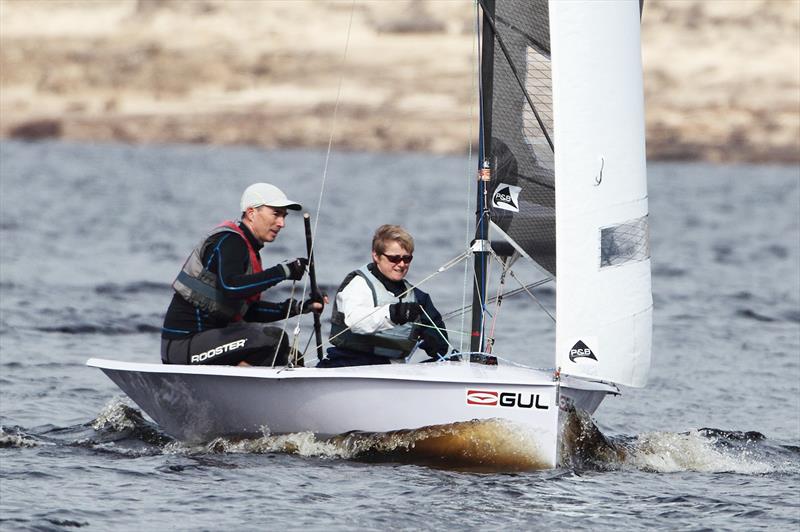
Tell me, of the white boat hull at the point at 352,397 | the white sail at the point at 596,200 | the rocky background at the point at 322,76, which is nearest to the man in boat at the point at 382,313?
the white boat hull at the point at 352,397

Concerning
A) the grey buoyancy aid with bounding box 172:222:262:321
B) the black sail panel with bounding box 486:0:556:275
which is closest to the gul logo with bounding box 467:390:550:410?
the black sail panel with bounding box 486:0:556:275

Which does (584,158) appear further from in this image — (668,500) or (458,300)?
(458,300)

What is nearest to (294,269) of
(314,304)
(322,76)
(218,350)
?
(314,304)

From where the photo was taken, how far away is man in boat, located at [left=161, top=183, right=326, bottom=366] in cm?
943

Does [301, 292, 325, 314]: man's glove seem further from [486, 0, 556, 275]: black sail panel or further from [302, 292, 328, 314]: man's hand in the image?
[486, 0, 556, 275]: black sail panel

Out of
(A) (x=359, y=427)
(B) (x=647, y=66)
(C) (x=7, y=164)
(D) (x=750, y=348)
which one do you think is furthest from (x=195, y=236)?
(B) (x=647, y=66)

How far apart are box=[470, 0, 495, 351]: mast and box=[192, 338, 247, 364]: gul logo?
1.54m

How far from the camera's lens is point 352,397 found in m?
8.93

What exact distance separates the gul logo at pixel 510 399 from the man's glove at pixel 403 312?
2.34 feet

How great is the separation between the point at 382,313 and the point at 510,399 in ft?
3.54

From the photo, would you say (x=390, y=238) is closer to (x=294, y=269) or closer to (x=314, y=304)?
(x=294, y=269)

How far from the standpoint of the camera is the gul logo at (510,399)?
337 inches

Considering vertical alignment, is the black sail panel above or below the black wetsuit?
above

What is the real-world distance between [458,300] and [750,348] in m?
4.26
